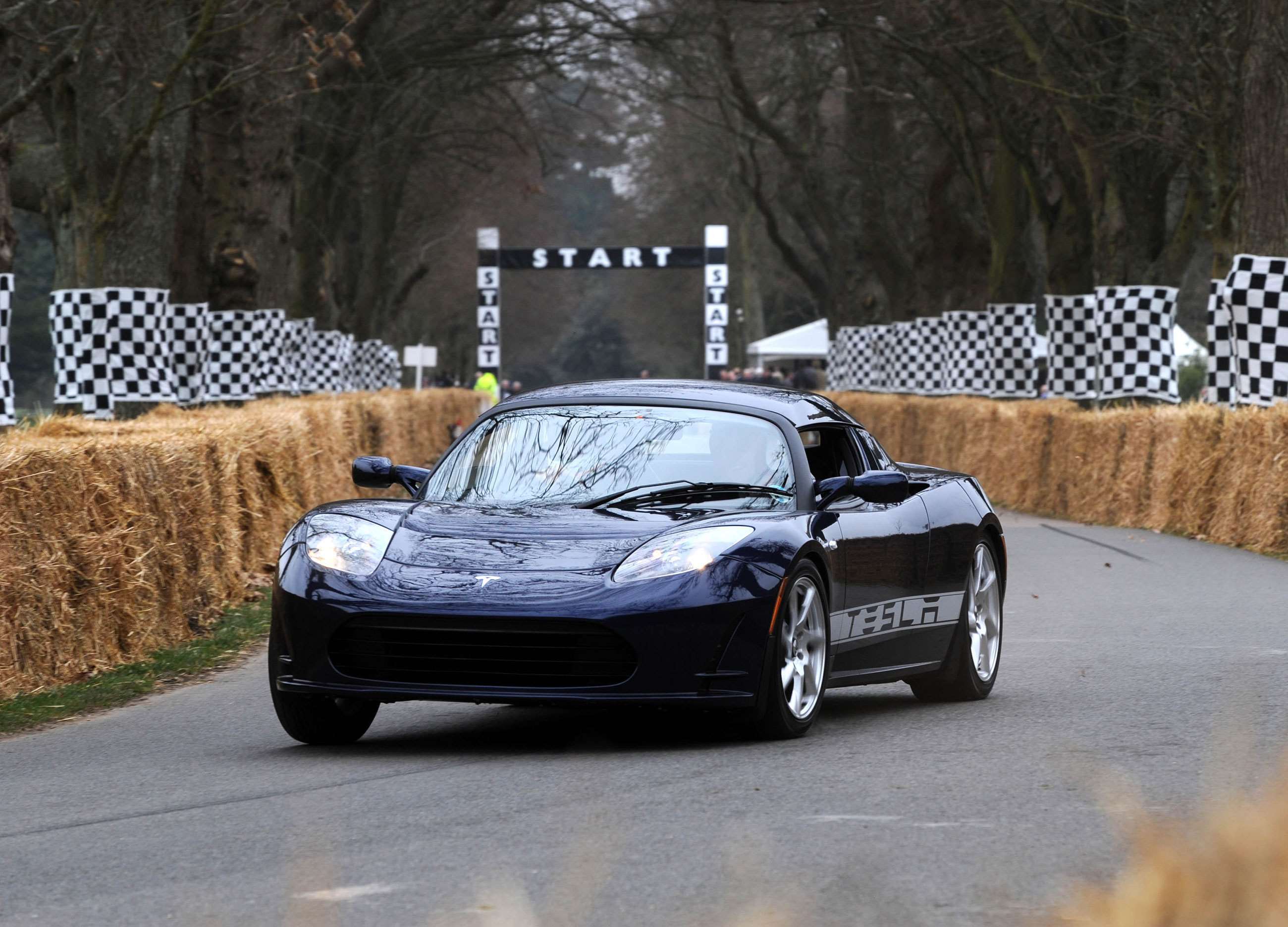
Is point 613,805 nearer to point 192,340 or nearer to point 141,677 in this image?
point 141,677

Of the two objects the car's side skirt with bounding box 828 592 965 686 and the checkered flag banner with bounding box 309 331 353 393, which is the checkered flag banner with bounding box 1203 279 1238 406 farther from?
the checkered flag banner with bounding box 309 331 353 393

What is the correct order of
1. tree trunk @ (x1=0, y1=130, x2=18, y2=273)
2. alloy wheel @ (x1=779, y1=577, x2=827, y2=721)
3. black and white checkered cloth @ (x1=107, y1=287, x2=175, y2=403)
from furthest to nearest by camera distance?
black and white checkered cloth @ (x1=107, y1=287, x2=175, y2=403) < tree trunk @ (x1=0, y1=130, x2=18, y2=273) < alloy wheel @ (x1=779, y1=577, x2=827, y2=721)

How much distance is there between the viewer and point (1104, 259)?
1094 inches

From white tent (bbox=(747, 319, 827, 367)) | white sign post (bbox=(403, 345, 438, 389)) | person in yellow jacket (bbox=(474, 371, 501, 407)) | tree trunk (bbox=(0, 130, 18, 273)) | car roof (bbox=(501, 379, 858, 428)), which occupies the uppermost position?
tree trunk (bbox=(0, 130, 18, 273))

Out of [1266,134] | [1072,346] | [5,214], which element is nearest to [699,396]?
[5,214]

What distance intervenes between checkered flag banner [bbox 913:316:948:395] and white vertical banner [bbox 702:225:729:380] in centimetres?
1182

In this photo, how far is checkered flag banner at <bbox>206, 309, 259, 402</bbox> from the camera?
30.9m

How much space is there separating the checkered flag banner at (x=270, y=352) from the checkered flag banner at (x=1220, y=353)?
14.0 meters

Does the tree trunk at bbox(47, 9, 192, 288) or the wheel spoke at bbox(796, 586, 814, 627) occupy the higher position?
the tree trunk at bbox(47, 9, 192, 288)

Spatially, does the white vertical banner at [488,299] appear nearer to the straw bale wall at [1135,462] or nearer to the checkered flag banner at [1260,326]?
the straw bale wall at [1135,462]

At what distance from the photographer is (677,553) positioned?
736 cm

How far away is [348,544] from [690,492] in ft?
4.56

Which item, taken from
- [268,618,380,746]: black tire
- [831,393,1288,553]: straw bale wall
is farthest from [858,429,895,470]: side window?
[831,393,1288,553]: straw bale wall

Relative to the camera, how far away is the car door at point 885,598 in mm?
8297
